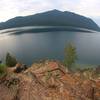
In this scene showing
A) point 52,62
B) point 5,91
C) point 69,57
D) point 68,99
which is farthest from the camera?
point 69,57

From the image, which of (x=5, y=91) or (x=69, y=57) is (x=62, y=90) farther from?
(x=69, y=57)

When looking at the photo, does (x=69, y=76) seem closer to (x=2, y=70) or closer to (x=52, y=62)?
(x=52, y=62)

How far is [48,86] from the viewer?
15.5 metres

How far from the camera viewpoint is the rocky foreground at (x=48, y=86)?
586 inches

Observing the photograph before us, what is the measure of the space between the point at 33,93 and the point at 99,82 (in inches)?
194

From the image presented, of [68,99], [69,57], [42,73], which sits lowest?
[69,57]

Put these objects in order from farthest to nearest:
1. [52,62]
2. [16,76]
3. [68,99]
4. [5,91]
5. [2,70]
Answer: [2,70] < [52,62] < [16,76] < [5,91] < [68,99]

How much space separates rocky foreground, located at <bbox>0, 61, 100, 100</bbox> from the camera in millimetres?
14891

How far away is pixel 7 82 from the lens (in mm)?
16016

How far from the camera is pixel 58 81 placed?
16.0 metres

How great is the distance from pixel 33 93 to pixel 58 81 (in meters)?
2.03

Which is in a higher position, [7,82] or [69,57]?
[7,82]

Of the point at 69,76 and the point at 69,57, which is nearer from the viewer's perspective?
the point at 69,76

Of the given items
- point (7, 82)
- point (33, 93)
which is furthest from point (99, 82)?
point (7, 82)
